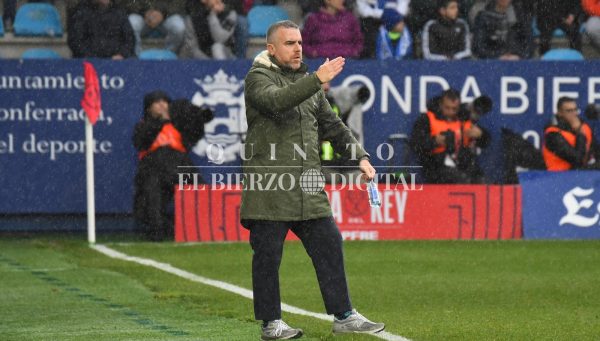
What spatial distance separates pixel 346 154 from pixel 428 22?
40.6ft

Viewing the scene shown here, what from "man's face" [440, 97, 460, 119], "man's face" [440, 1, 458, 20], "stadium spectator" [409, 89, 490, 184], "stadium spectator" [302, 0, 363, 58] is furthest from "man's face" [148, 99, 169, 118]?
"man's face" [440, 1, 458, 20]

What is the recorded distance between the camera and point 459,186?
1816 centimetres

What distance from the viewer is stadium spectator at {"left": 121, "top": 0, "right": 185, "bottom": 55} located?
68.0 ft

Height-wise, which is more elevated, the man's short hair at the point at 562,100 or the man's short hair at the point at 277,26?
the man's short hair at the point at 277,26

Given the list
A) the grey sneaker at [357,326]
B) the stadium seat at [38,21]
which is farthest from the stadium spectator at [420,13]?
the grey sneaker at [357,326]

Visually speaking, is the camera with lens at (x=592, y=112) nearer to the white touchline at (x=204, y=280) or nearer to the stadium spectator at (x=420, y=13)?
the stadium spectator at (x=420, y=13)

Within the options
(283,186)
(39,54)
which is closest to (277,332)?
(283,186)

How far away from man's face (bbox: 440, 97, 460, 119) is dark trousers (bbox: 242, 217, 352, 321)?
33.9 ft

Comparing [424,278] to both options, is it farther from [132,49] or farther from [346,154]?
[132,49]

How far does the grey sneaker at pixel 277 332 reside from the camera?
8.60 meters

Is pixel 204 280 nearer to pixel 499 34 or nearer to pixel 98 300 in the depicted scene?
pixel 98 300

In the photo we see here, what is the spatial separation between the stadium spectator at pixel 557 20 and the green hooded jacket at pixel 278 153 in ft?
45.9

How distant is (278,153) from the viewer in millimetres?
8570

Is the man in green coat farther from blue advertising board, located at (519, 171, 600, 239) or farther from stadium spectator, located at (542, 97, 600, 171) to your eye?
stadium spectator, located at (542, 97, 600, 171)
